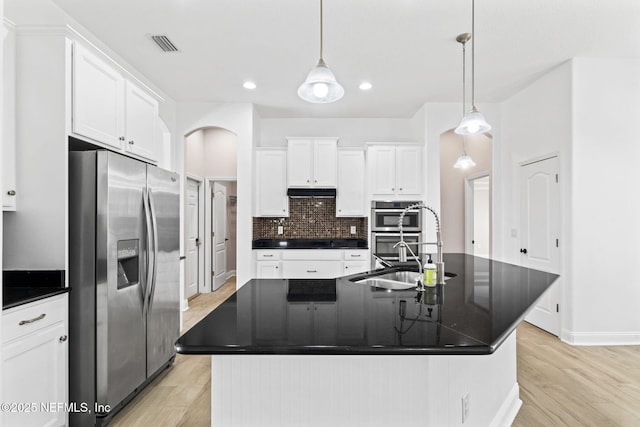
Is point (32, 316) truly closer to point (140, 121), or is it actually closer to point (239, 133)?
point (140, 121)

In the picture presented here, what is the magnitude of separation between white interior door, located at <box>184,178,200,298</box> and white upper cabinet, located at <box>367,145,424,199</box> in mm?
2863

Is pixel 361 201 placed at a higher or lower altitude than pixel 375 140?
lower

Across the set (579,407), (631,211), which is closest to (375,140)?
(631,211)

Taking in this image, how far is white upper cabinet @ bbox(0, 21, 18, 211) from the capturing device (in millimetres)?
2029

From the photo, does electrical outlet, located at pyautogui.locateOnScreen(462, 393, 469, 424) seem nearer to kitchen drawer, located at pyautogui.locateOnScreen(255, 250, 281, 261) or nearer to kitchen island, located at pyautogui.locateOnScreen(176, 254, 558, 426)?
kitchen island, located at pyautogui.locateOnScreen(176, 254, 558, 426)

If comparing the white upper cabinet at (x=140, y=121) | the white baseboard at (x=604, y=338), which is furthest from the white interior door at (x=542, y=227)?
the white upper cabinet at (x=140, y=121)

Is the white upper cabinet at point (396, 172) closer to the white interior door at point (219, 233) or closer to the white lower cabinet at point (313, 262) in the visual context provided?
the white lower cabinet at point (313, 262)

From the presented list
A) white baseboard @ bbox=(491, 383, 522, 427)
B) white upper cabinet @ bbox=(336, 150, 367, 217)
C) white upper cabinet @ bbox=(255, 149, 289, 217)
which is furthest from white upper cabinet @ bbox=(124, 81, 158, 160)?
white baseboard @ bbox=(491, 383, 522, 427)

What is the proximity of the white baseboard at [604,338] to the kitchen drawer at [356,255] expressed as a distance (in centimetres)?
244

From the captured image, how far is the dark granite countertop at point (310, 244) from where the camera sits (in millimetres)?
5016

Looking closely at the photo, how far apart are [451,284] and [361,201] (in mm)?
3126

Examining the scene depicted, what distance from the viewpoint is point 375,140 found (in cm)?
565

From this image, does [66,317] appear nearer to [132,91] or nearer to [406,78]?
[132,91]

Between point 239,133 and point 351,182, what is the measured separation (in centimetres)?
172
